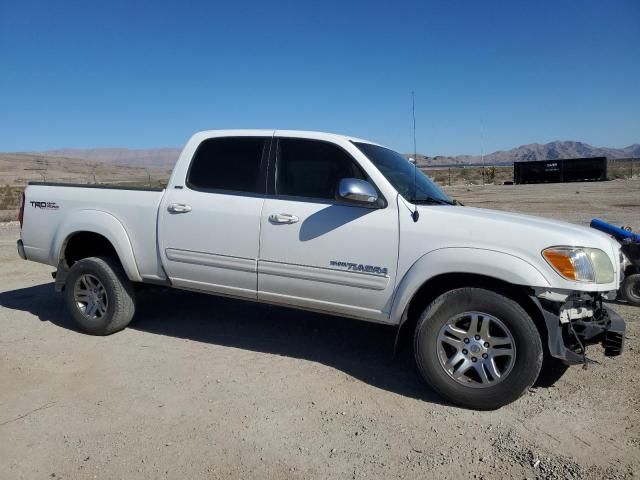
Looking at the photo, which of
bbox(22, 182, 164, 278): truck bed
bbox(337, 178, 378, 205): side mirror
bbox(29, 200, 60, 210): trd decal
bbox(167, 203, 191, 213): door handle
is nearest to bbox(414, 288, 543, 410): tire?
bbox(337, 178, 378, 205): side mirror

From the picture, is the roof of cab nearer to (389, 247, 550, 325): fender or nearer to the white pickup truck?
the white pickup truck

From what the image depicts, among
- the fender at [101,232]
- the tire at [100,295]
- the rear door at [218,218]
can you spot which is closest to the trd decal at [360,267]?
the rear door at [218,218]

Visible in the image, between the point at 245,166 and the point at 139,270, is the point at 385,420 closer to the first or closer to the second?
the point at 245,166

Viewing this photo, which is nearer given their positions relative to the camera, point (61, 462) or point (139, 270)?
point (61, 462)

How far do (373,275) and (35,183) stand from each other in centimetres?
403

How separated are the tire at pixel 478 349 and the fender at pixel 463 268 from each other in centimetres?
16

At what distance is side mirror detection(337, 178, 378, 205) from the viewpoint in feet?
12.0

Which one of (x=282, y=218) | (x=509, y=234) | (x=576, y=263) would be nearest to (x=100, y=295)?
(x=282, y=218)

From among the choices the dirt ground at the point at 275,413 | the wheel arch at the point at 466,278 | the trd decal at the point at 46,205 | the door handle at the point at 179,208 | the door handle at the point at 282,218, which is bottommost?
the dirt ground at the point at 275,413

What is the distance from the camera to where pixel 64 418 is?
3.45 metres

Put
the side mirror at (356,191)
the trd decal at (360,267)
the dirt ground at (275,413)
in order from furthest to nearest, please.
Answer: the trd decal at (360,267) → the side mirror at (356,191) → the dirt ground at (275,413)

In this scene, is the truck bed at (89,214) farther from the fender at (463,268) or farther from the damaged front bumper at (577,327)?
the damaged front bumper at (577,327)

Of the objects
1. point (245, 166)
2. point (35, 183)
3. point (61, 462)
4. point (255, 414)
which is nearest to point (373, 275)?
point (255, 414)

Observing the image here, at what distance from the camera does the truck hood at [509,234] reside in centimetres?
343
